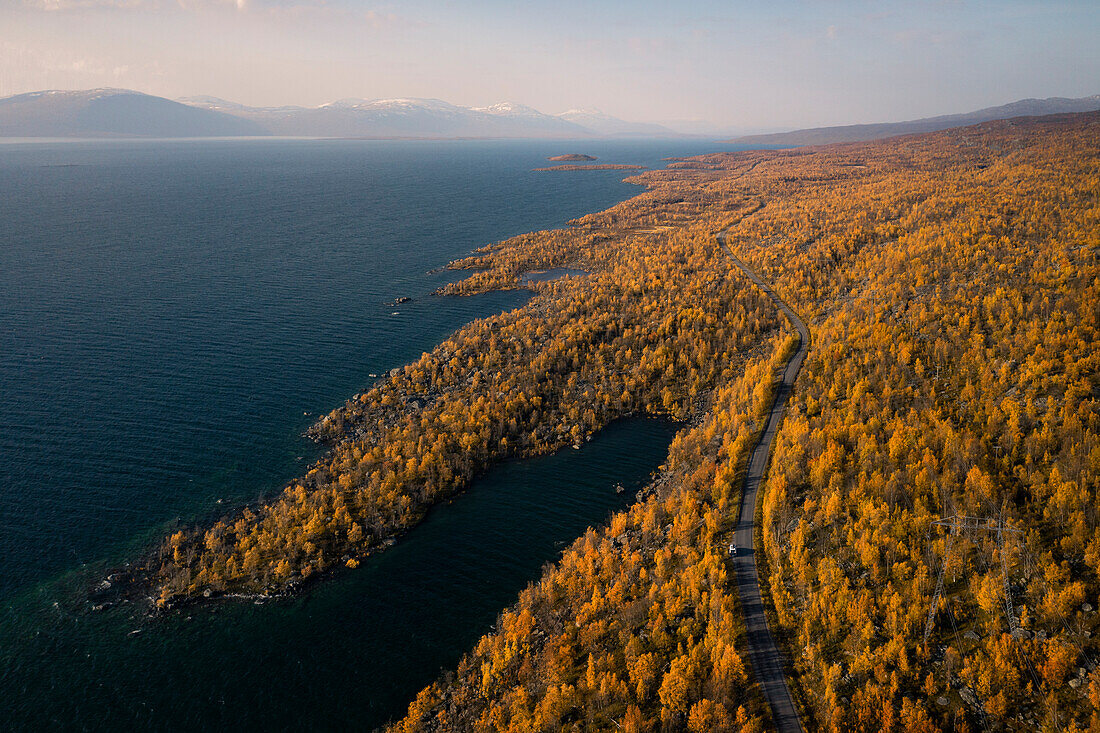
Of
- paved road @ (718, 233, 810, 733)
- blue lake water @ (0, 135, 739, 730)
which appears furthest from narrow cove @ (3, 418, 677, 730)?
paved road @ (718, 233, 810, 733)

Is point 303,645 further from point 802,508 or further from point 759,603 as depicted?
point 802,508

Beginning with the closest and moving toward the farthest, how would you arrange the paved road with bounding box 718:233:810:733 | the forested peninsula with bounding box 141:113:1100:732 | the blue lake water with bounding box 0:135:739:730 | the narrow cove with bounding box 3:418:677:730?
the paved road with bounding box 718:233:810:733, the forested peninsula with bounding box 141:113:1100:732, the narrow cove with bounding box 3:418:677:730, the blue lake water with bounding box 0:135:739:730

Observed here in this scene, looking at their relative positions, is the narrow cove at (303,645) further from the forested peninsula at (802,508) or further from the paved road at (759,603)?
the paved road at (759,603)

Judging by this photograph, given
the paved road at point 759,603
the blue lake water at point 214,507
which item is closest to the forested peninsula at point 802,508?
the paved road at point 759,603

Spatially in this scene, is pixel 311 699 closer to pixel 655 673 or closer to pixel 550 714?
pixel 550 714

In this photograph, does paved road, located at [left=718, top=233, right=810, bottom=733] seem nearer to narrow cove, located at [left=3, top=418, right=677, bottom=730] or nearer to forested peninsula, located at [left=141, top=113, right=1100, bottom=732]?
forested peninsula, located at [left=141, top=113, right=1100, bottom=732]
